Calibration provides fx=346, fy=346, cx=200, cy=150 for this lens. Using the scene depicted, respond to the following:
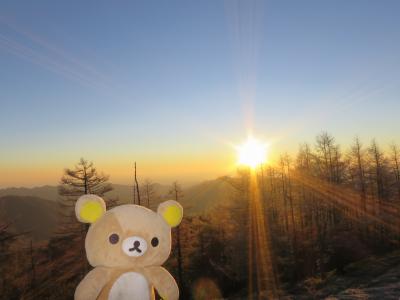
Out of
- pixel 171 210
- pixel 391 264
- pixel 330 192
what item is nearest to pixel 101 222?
pixel 171 210

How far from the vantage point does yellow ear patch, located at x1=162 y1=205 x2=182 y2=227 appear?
16.3 ft

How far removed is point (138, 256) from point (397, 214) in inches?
1465

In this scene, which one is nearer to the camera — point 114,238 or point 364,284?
point 114,238

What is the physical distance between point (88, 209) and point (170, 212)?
3.70 feet

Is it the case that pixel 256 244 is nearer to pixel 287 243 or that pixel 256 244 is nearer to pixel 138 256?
pixel 287 243

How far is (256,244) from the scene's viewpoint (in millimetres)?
26656

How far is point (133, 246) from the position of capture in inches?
171

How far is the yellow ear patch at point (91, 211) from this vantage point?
458 centimetres

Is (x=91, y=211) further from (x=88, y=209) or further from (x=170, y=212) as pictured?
(x=170, y=212)

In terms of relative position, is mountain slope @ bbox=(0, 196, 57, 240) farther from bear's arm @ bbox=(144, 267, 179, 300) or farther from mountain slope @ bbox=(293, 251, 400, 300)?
bear's arm @ bbox=(144, 267, 179, 300)

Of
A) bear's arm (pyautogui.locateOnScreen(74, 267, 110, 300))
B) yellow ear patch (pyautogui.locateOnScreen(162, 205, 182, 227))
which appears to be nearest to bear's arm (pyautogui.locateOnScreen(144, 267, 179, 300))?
bear's arm (pyautogui.locateOnScreen(74, 267, 110, 300))

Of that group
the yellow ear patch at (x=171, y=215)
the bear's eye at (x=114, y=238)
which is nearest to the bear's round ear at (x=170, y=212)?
the yellow ear patch at (x=171, y=215)

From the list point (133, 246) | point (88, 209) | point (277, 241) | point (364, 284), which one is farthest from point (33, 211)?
point (133, 246)

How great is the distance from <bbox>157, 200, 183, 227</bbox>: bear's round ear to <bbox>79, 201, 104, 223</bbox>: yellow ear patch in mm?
832
